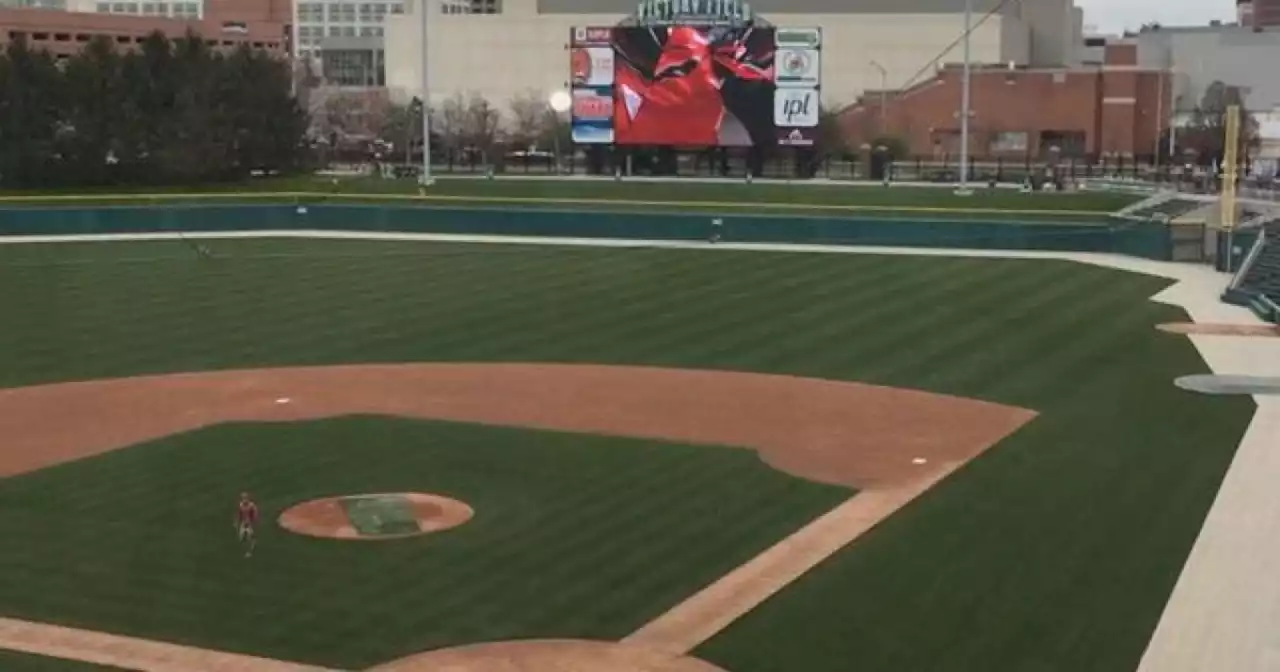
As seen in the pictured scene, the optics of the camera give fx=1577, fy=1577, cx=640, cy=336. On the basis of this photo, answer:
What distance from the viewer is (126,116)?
232 ft

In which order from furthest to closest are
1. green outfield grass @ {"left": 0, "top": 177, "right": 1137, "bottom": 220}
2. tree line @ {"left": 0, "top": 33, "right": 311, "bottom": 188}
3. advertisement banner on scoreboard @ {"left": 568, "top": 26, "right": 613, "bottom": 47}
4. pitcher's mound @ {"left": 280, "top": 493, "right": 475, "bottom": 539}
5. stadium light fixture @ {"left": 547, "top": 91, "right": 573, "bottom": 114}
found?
stadium light fixture @ {"left": 547, "top": 91, "right": 573, "bottom": 114} < advertisement banner on scoreboard @ {"left": 568, "top": 26, "right": 613, "bottom": 47} < tree line @ {"left": 0, "top": 33, "right": 311, "bottom": 188} < green outfield grass @ {"left": 0, "top": 177, "right": 1137, "bottom": 220} < pitcher's mound @ {"left": 280, "top": 493, "right": 475, "bottom": 539}

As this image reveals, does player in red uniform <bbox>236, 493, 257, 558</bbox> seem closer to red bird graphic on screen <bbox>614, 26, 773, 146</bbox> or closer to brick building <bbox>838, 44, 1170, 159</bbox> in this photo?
red bird graphic on screen <bbox>614, 26, 773, 146</bbox>

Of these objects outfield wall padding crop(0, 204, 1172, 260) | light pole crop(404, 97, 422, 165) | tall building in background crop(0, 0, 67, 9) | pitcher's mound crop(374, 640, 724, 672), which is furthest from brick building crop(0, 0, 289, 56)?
pitcher's mound crop(374, 640, 724, 672)

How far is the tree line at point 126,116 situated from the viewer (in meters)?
68.7

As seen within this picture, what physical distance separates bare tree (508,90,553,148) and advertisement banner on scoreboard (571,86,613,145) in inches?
1007

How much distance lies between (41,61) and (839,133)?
4937cm

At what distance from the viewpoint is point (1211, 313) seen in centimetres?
3622

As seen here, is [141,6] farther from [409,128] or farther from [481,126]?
[481,126]

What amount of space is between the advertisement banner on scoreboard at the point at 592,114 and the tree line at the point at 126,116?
15525mm

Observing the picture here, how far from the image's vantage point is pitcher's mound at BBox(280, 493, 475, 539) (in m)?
17.2

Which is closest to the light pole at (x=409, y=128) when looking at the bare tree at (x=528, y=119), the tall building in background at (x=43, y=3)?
the bare tree at (x=528, y=119)

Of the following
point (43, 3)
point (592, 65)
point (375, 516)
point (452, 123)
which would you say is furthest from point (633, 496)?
point (43, 3)

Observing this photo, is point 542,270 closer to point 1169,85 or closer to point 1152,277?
point 1152,277

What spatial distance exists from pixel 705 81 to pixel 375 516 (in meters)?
61.3
